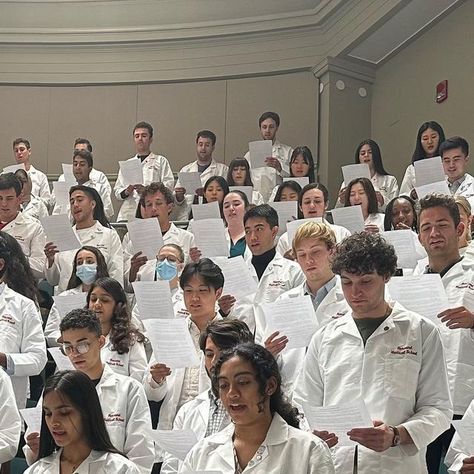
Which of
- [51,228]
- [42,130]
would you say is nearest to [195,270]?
[51,228]

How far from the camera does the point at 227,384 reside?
2.93 meters

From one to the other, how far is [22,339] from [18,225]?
229cm

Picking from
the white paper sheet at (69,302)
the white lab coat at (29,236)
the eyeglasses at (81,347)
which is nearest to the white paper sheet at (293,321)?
the eyeglasses at (81,347)

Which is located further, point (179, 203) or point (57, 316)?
point (179, 203)

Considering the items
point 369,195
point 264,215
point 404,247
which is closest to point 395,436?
point 404,247

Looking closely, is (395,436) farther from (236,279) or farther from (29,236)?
(29,236)

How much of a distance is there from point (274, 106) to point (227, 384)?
8.70 meters

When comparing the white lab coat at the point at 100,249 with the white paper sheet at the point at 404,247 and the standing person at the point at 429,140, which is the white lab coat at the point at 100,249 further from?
the standing person at the point at 429,140

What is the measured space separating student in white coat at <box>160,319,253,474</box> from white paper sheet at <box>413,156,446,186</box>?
3.28 metres

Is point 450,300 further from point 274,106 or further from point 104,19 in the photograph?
point 104,19

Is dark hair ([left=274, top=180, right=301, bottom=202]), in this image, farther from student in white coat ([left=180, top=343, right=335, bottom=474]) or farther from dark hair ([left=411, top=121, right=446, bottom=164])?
student in white coat ([left=180, top=343, right=335, bottom=474])

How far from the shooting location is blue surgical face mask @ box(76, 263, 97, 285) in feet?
19.5

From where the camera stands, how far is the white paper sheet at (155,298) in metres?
5.02

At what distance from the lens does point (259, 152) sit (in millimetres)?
9078
